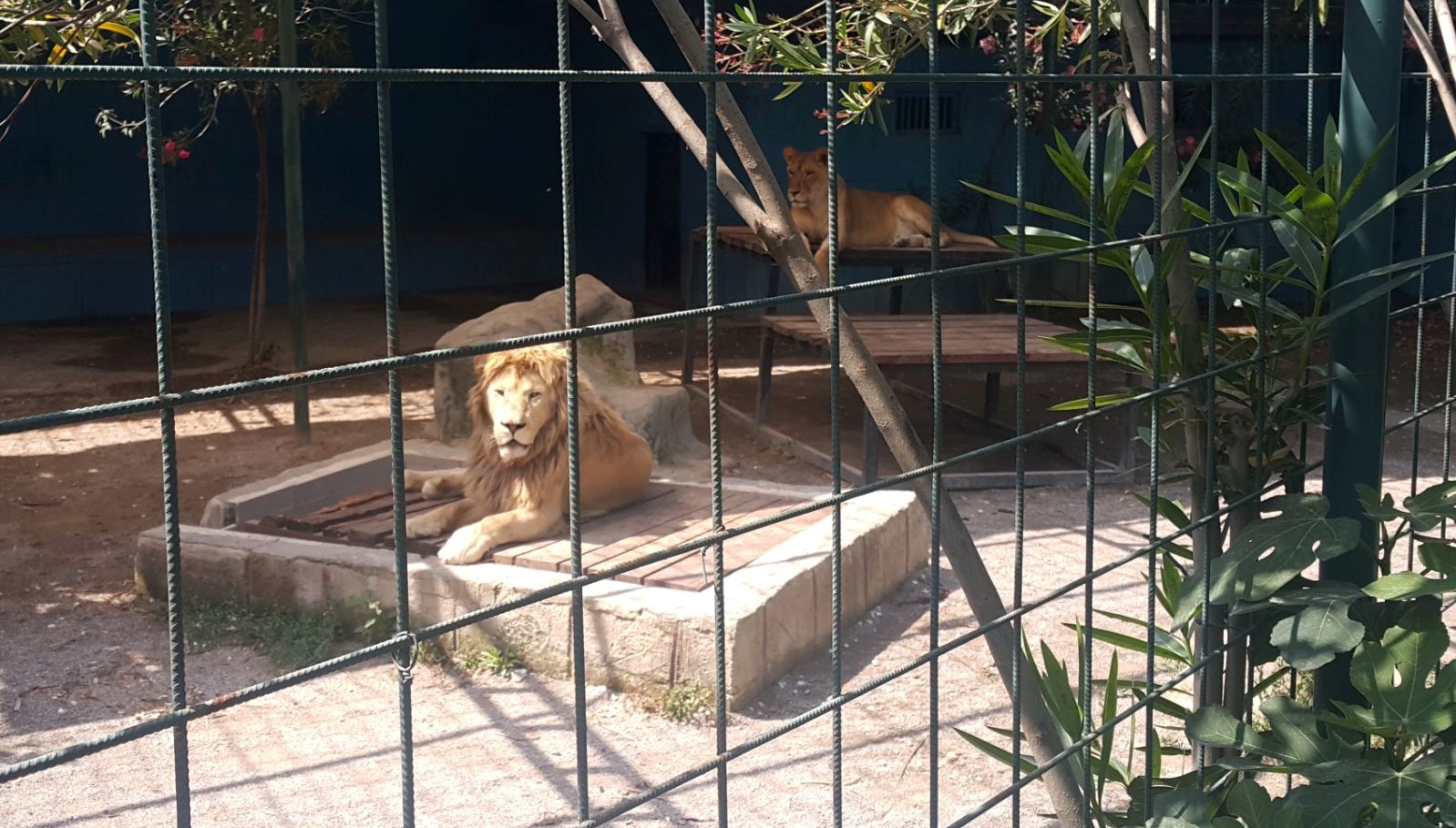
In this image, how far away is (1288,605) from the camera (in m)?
2.73

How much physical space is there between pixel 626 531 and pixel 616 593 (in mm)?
795

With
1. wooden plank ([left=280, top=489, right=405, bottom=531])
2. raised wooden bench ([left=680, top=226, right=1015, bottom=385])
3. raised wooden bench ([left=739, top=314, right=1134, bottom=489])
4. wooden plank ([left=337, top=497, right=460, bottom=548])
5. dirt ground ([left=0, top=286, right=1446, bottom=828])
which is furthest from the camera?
raised wooden bench ([left=680, top=226, right=1015, bottom=385])

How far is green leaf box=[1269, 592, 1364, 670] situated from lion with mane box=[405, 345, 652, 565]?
8.71 feet

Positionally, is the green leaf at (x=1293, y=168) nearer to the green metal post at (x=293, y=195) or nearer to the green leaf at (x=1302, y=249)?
the green leaf at (x=1302, y=249)

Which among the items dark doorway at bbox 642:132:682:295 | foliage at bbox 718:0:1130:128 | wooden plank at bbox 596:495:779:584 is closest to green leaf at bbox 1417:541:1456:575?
foliage at bbox 718:0:1130:128

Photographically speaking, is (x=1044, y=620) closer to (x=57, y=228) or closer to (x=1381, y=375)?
(x=1381, y=375)

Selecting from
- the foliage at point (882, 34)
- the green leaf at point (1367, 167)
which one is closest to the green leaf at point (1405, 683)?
the green leaf at point (1367, 167)

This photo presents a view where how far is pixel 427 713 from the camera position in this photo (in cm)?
429

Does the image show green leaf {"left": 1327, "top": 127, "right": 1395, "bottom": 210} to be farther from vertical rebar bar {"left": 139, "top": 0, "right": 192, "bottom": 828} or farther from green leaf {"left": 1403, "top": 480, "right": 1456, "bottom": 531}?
vertical rebar bar {"left": 139, "top": 0, "right": 192, "bottom": 828}

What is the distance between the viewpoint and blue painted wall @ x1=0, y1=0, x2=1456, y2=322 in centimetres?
1180

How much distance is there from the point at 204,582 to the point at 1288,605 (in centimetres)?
364

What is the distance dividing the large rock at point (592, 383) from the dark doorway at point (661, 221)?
603cm

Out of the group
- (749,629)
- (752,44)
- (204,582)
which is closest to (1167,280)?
(752,44)

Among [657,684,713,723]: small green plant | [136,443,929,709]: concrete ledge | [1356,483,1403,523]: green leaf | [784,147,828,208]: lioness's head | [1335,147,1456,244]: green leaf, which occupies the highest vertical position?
[784,147,828,208]: lioness's head
